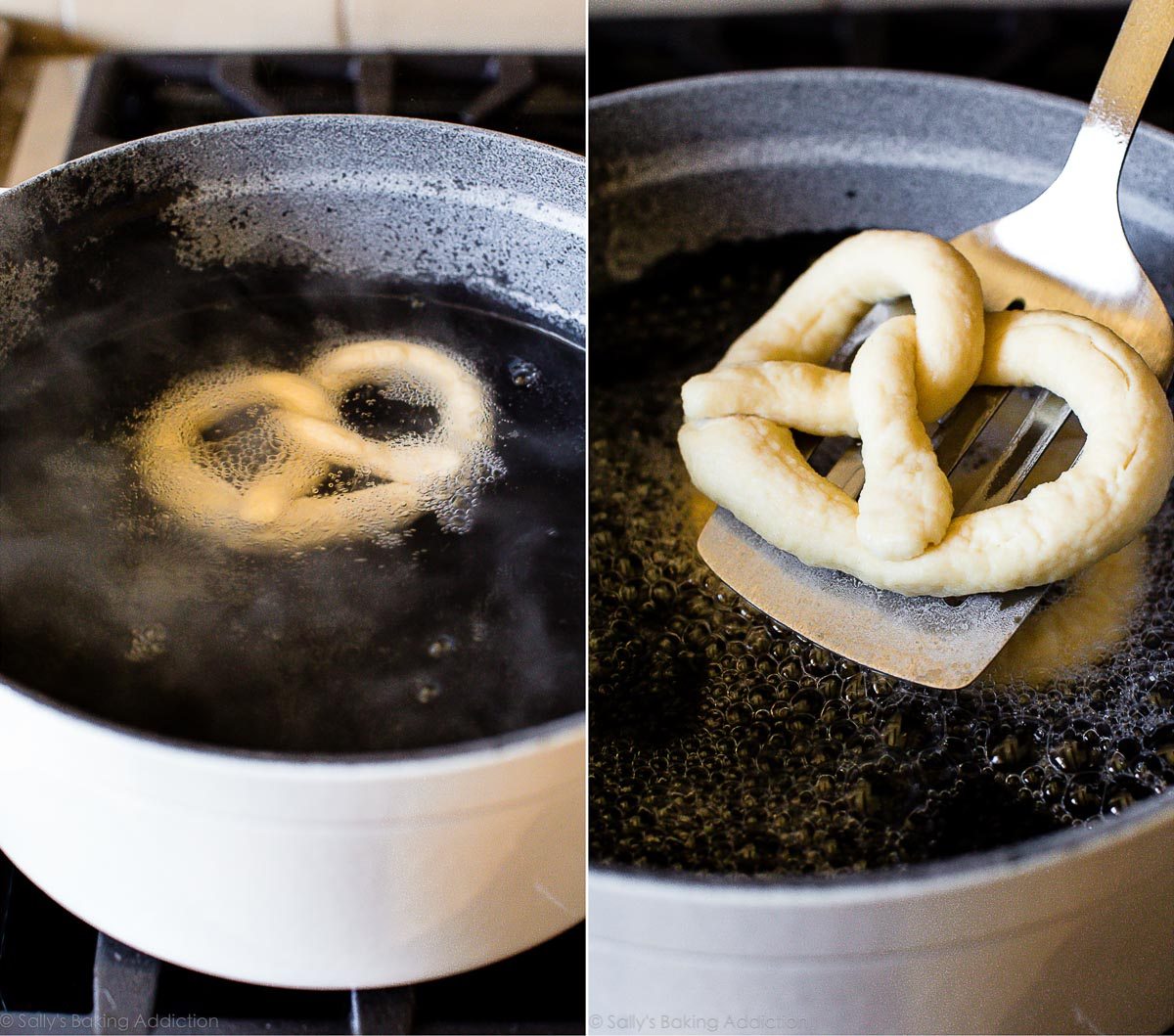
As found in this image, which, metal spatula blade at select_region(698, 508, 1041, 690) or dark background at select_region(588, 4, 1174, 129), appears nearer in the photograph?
metal spatula blade at select_region(698, 508, 1041, 690)

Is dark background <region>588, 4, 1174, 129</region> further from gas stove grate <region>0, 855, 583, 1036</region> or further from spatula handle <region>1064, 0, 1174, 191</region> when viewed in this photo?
gas stove grate <region>0, 855, 583, 1036</region>

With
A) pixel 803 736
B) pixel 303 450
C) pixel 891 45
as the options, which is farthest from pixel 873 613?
pixel 891 45

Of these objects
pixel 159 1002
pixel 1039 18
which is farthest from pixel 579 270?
pixel 1039 18

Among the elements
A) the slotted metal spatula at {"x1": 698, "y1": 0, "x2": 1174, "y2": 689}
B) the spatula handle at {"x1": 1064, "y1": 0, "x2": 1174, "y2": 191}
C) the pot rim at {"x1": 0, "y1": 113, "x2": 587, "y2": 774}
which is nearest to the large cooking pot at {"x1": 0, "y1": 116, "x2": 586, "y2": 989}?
the pot rim at {"x1": 0, "y1": 113, "x2": 587, "y2": 774}

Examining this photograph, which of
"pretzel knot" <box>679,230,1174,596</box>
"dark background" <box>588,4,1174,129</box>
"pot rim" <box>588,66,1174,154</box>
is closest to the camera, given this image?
"pretzel knot" <box>679,230,1174,596</box>

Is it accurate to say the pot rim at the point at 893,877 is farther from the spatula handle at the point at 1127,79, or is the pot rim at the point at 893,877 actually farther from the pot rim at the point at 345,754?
Answer: the spatula handle at the point at 1127,79

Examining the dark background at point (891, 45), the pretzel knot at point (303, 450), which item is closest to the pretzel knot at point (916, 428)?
the pretzel knot at point (303, 450)

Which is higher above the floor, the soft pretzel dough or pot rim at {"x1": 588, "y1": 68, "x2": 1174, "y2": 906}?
the soft pretzel dough
